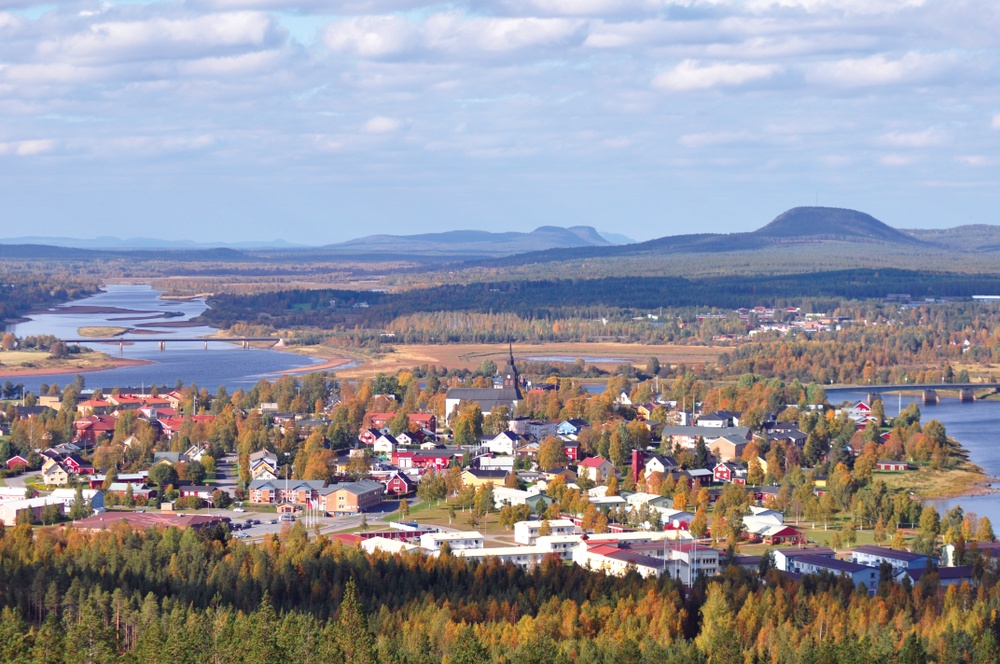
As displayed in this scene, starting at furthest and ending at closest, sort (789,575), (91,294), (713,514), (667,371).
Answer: (91,294), (667,371), (713,514), (789,575)

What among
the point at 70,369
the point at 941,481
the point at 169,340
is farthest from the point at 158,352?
the point at 941,481

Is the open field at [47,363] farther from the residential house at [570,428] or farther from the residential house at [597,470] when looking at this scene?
the residential house at [597,470]

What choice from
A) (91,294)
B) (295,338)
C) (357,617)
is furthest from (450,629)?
(91,294)

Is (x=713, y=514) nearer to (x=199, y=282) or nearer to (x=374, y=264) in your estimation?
(x=199, y=282)

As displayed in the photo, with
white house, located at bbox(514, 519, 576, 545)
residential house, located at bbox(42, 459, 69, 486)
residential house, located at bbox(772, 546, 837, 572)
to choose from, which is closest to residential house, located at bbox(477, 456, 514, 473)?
white house, located at bbox(514, 519, 576, 545)

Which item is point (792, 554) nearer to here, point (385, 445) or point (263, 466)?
point (263, 466)

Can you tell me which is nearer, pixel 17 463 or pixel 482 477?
pixel 482 477
